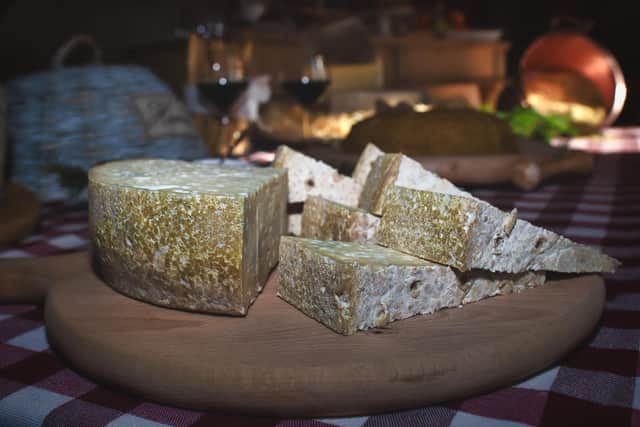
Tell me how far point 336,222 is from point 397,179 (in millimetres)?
141

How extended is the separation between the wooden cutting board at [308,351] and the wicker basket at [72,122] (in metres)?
1.17

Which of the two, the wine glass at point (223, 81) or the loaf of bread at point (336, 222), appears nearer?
the loaf of bread at point (336, 222)

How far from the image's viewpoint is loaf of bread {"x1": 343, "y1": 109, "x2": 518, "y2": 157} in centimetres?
208

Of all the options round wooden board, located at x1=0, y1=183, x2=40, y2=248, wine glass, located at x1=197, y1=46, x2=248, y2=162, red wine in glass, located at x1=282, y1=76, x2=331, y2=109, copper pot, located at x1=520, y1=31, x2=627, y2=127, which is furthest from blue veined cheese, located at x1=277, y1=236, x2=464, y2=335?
copper pot, located at x1=520, y1=31, x2=627, y2=127

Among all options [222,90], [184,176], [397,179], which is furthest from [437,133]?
[184,176]

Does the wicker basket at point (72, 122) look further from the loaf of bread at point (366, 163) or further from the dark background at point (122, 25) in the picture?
the loaf of bread at point (366, 163)

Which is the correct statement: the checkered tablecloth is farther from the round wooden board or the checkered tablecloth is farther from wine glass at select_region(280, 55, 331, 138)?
wine glass at select_region(280, 55, 331, 138)

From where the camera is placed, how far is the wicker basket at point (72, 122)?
208cm

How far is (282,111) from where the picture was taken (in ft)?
10.5

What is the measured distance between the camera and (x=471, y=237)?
876 millimetres

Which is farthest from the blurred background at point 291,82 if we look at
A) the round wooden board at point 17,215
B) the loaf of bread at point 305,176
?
the loaf of bread at point 305,176

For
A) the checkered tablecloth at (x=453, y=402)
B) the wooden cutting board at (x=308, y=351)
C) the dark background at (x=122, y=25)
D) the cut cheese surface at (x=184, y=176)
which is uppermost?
the dark background at (x=122, y=25)

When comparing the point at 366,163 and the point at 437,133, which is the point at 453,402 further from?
the point at 437,133

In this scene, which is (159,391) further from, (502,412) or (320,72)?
(320,72)
